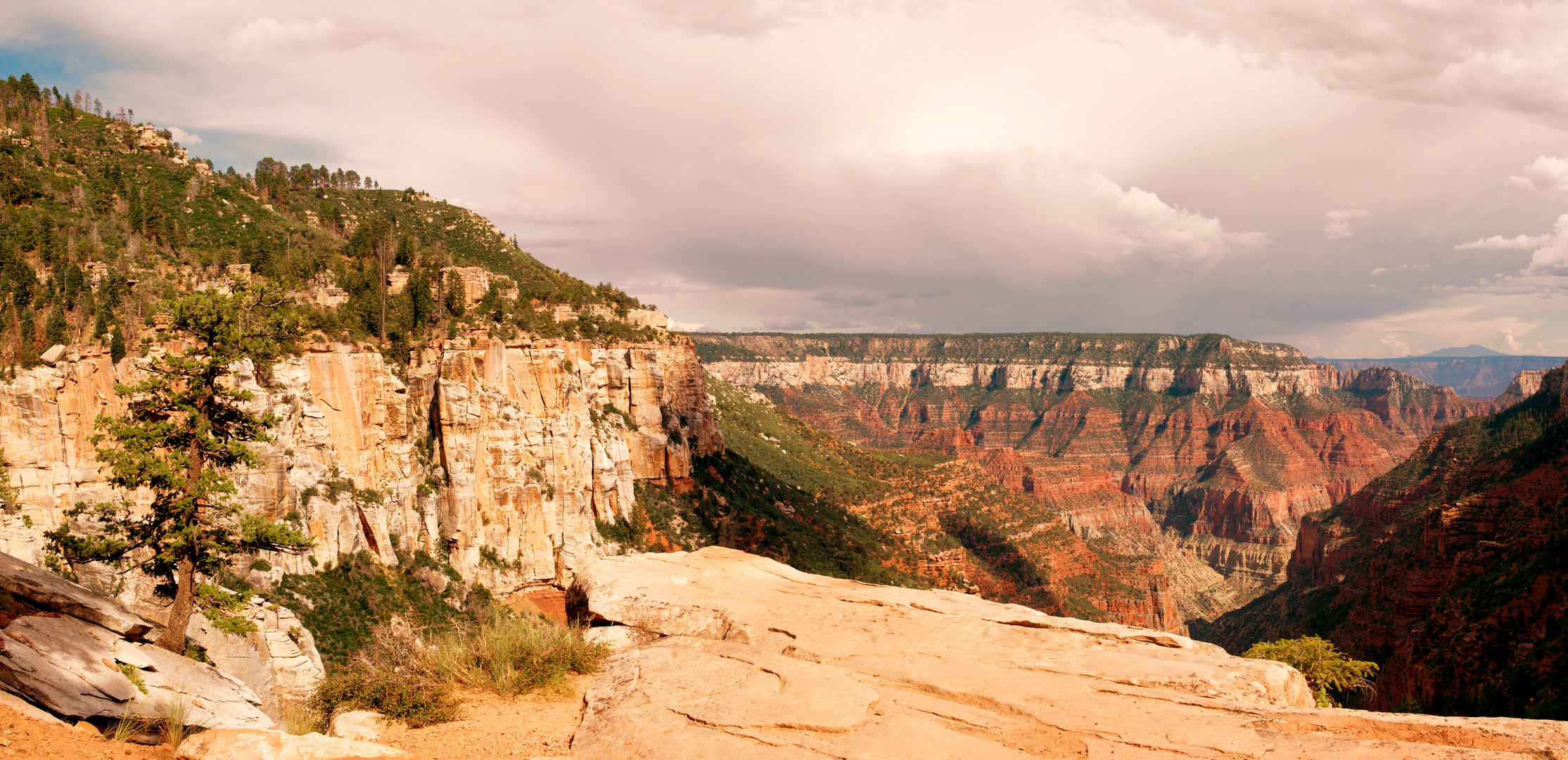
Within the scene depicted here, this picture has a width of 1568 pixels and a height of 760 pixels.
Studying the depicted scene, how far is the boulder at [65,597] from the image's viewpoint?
1184 centimetres

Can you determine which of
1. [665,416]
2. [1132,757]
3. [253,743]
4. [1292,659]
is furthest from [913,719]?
[665,416]

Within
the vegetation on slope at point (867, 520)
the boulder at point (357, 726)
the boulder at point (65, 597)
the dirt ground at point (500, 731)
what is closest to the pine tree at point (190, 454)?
the boulder at point (65, 597)

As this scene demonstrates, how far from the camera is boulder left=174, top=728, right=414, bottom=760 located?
338 inches

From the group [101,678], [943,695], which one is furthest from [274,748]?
[943,695]

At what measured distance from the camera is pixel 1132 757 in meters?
9.26

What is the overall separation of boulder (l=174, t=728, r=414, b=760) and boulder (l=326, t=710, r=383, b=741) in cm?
136

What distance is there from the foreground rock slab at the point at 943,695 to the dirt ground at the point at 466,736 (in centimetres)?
51

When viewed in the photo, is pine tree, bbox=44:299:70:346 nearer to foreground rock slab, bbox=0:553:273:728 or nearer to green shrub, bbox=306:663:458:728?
foreground rock slab, bbox=0:553:273:728

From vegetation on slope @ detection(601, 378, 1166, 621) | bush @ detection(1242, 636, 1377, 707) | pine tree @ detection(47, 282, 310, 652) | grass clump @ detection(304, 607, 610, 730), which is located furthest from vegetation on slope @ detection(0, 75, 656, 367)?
bush @ detection(1242, 636, 1377, 707)

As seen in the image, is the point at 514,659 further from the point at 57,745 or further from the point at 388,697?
the point at 57,745

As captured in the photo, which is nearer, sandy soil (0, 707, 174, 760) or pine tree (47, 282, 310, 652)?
sandy soil (0, 707, 174, 760)

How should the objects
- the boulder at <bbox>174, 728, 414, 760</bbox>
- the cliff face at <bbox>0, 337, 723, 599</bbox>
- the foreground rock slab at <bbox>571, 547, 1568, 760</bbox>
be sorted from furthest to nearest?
the cliff face at <bbox>0, 337, 723, 599</bbox> → the foreground rock slab at <bbox>571, 547, 1568, 760</bbox> → the boulder at <bbox>174, 728, 414, 760</bbox>

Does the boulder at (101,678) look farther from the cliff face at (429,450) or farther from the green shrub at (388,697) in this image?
the cliff face at (429,450)

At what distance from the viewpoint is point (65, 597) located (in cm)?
1232
